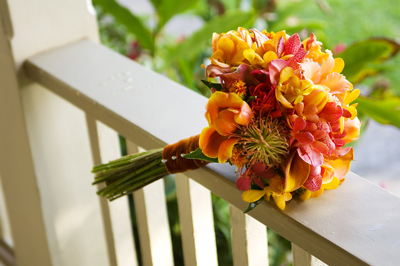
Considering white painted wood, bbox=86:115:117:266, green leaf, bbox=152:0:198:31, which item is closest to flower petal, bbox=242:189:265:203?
white painted wood, bbox=86:115:117:266

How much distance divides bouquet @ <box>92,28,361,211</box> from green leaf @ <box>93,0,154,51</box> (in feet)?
2.91

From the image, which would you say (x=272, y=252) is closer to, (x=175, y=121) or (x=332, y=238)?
(x=175, y=121)

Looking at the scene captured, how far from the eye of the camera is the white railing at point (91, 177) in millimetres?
480

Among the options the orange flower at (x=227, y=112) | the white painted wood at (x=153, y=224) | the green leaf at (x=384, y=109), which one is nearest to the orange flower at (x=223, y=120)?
the orange flower at (x=227, y=112)

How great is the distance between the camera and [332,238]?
0.45 meters

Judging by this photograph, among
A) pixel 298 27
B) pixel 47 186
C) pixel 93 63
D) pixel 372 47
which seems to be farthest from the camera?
pixel 298 27

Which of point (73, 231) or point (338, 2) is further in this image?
point (338, 2)

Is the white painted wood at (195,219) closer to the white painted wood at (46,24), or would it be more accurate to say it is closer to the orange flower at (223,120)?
the orange flower at (223,120)

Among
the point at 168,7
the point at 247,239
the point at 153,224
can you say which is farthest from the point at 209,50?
Answer: the point at 247,239

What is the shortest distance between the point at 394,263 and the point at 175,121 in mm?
377

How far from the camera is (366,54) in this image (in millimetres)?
1187

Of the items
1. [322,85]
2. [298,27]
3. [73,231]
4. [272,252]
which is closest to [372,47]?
[298,27]

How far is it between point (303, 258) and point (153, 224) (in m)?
0.34

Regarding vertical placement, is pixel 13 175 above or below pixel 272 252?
above
